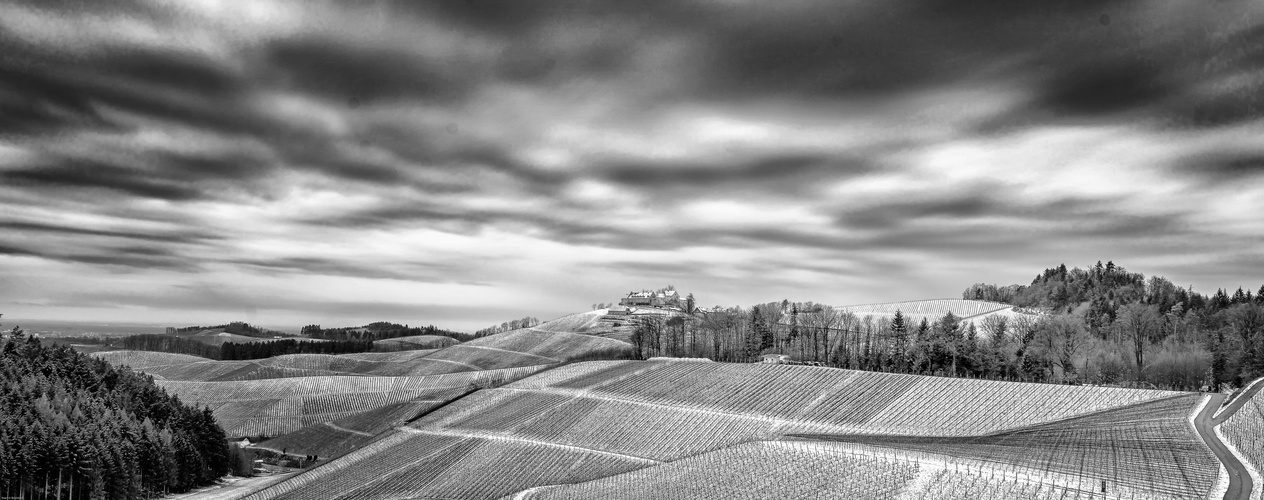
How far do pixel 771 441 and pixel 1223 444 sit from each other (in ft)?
91.5

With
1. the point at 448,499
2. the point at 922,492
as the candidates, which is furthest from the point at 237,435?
the point at 922,492

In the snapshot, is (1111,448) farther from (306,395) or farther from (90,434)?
(306,395)

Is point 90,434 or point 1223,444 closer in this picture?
point 1223,444

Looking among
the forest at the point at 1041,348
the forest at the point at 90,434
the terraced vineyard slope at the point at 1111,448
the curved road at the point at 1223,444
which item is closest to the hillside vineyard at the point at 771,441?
the terraced vineyard slope at the point at 1111,448

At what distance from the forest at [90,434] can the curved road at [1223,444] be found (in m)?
90.9

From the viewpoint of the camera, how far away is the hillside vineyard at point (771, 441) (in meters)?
44.9

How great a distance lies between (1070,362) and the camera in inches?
5167

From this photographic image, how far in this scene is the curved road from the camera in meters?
37.0

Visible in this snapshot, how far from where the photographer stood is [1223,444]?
49781 mm

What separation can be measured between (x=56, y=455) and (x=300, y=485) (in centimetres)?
2321

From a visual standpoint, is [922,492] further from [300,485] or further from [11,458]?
[11,458]

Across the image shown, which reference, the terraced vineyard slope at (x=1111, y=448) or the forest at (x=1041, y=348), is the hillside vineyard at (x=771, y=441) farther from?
the forest at (x=1041, y=348)

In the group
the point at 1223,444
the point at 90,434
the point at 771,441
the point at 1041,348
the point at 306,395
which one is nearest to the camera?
the point at 1223,444

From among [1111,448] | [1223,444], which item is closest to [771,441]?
[1111,448]
